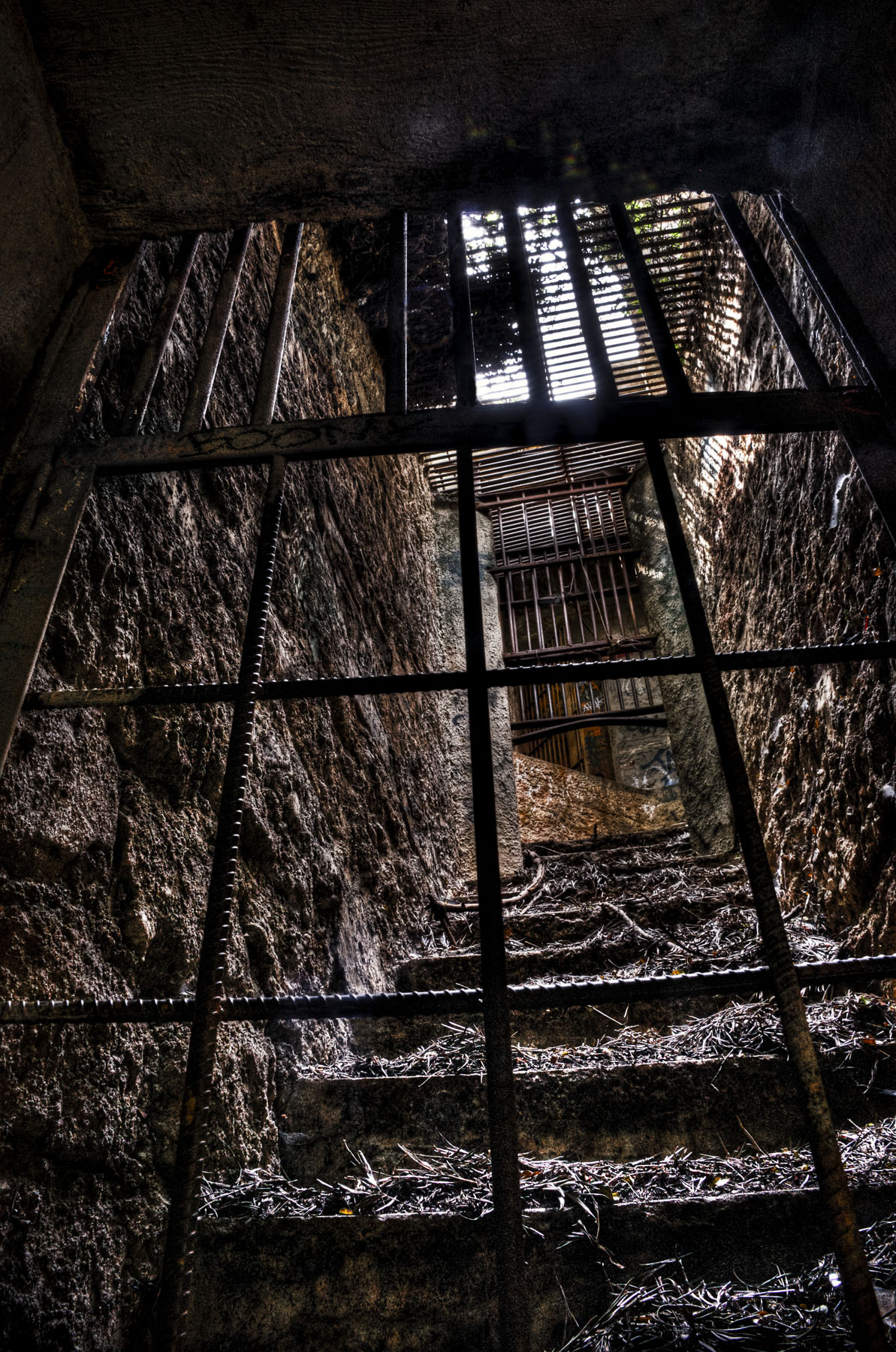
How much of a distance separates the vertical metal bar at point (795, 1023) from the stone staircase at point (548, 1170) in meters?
0.54

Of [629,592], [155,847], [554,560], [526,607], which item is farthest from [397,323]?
[526,607]

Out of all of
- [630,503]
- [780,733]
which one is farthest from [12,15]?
[630,503]

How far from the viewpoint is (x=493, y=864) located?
3.04 ft

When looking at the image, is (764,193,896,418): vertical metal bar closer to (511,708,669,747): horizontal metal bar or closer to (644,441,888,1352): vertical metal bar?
(644,441,888,1352): vertical metal bar

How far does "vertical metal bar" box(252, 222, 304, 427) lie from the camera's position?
1249 millimetres

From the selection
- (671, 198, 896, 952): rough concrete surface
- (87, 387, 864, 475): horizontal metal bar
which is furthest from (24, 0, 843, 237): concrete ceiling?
(671, 198, 896, 952): rough concrete surface

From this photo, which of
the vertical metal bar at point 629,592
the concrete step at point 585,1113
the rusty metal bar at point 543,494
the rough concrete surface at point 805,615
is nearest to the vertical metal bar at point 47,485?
the concrete step at point 585,1113

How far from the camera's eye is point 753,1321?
964 mm

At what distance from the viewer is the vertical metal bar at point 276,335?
4.10ft

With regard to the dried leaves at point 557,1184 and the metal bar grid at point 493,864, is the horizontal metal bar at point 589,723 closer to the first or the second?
the dried leaves at point 557,1184

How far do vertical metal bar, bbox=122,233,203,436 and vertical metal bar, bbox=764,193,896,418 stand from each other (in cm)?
107

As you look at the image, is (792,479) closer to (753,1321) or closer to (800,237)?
(800,237)

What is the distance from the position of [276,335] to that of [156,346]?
0.23 meters

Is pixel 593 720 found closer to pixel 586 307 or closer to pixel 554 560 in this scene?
pixel 586 307
